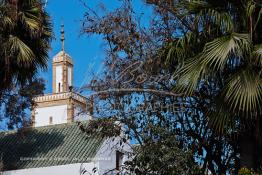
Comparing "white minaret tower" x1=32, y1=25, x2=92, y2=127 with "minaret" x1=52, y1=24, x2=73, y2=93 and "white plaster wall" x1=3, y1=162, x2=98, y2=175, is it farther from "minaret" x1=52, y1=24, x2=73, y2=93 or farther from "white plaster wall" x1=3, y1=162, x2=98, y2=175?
"white plaster wall" x1=3, y1=162, x2=98, y2=175

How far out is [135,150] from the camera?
50.2 feet

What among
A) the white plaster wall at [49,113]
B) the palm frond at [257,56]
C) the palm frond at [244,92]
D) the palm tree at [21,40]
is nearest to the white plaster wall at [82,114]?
the palm tree at [21,40]

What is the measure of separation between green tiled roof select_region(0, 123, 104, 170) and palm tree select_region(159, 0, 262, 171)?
426 inches

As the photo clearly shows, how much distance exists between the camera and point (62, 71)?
56000 mm

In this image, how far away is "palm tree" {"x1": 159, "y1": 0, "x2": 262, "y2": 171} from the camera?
12.4 metres

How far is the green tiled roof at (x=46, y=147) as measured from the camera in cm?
2503

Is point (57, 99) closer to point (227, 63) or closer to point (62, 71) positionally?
point (62, 71)

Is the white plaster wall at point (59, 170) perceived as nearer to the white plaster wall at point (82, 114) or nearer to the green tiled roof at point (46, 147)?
the green tiled roof at point (46, 147)

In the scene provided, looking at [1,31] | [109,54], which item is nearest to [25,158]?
[1,31]

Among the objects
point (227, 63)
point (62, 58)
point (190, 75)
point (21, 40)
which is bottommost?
point (190, 75)

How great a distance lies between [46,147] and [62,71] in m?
29.8

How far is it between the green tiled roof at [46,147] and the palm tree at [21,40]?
5.25 m

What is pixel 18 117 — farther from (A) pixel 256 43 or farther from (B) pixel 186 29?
(A) pixel 256 43

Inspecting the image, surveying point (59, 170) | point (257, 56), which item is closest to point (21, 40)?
point (59, 170)
